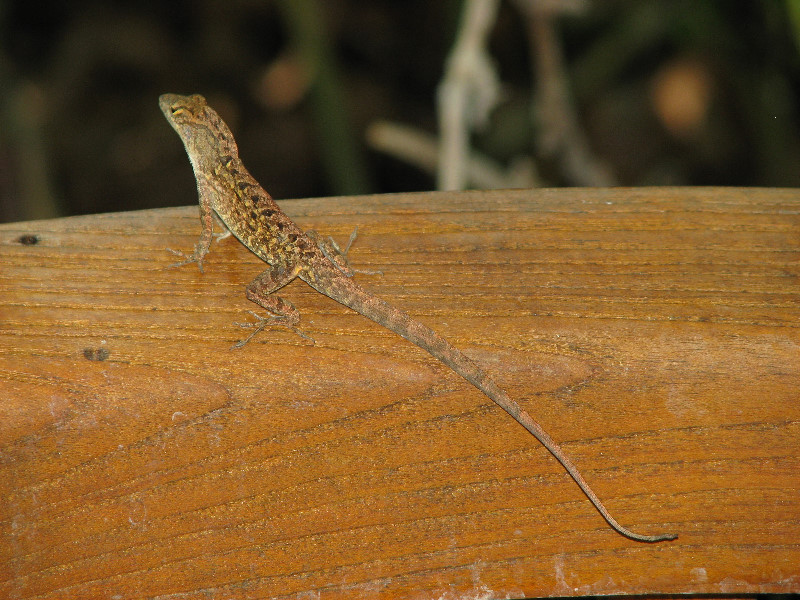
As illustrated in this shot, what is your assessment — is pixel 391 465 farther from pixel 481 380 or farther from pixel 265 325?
pixel 265 325

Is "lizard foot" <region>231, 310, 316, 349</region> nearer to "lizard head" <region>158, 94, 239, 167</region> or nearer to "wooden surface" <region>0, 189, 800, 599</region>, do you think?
"wooden surface" <region>0, 189, 800, 599</region>

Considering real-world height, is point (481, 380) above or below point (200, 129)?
above

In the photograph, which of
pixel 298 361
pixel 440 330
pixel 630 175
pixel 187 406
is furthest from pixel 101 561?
pixel 630 175

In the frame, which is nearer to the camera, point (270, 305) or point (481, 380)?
point (481, 380)

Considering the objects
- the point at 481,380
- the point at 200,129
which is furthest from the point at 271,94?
the point at 481,380

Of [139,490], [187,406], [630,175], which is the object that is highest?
[187,406]

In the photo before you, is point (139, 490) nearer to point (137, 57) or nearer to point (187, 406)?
point (187, 406)

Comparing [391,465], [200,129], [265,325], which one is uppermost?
[265,325]

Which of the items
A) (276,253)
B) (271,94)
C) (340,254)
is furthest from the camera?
(271,94)
